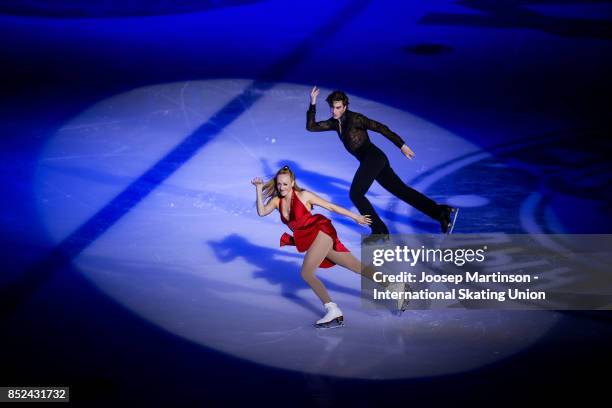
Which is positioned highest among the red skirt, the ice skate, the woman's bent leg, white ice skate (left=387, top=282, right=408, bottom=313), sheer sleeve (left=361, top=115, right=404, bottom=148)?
sheer sleeve (left=361, top=115, right=404, bottom=148)

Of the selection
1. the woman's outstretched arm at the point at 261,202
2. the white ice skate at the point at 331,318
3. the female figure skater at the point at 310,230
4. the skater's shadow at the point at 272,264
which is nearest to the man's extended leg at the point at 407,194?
the skater's shadow at the point at 272,264

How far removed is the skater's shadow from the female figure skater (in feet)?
1.08

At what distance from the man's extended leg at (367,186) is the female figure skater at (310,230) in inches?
40.9

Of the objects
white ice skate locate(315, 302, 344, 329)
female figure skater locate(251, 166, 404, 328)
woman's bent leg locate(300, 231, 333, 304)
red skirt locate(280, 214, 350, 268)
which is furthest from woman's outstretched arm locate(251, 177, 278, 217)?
white ice skate locate(315, 302, 344, 329)

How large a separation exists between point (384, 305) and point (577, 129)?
4.56m

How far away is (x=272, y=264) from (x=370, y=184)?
3.66ft

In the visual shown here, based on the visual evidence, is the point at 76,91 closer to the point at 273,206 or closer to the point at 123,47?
the point at 123,47

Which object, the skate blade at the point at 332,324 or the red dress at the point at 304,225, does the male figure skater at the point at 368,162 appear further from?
the skate blade at the point at 332,324

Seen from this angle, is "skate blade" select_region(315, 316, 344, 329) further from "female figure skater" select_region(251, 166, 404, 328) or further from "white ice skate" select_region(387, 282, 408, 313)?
"white ice skate" select_region(387, 282, 408, 313)

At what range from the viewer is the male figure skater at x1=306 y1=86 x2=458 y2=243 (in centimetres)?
765

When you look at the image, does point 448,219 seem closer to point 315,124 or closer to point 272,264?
point 315,124

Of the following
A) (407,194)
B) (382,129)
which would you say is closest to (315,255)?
(382,129)

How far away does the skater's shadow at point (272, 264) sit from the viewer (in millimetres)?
7133

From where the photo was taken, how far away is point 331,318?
6.41 metres
